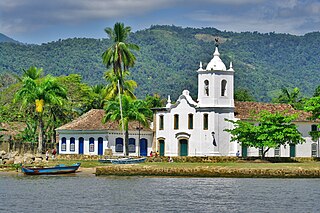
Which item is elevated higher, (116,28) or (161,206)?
(116,28)

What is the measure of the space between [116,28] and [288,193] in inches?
1847

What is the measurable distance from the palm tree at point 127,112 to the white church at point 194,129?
348cm

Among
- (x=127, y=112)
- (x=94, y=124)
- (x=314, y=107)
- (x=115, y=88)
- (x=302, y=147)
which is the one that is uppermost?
(x=115, y=88)

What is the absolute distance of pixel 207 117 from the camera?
8606 centimetres

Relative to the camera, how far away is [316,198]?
51656 mm

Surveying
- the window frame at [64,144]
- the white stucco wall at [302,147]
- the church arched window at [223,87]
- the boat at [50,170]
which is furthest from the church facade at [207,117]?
the boat at [50,170]

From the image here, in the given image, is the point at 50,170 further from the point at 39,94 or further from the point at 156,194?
the point at 156,194

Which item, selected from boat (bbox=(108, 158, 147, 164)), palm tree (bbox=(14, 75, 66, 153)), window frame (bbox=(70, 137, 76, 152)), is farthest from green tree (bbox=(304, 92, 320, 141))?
window frame (bbox=(70, 137, 76, 152))

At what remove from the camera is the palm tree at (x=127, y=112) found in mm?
85000

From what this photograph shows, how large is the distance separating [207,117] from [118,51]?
16.6 metres

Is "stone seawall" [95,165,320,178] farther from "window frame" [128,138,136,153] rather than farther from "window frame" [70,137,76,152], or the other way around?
"window frame" [70,137,76,152]

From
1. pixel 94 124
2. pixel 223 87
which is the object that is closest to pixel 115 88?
pixel 94 124

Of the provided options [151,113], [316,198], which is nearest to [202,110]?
[151,113]

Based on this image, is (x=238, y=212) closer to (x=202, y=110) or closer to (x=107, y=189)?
(x=107, y=189)
